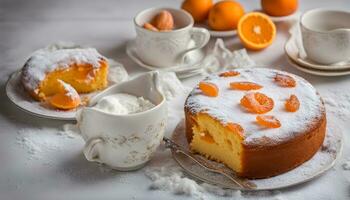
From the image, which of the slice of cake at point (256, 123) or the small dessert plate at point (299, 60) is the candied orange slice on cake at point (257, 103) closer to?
the slice of cake at point (256, 123)

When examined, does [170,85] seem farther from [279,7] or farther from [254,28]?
[279,7]

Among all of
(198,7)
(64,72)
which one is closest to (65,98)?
(64,72)

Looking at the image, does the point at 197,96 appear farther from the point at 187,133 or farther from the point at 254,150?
the point at 254,150

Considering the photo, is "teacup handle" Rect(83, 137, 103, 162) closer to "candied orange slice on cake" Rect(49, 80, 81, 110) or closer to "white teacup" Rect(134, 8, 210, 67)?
"candied orange slice on cake" Rect(49, 80, 81, 110)

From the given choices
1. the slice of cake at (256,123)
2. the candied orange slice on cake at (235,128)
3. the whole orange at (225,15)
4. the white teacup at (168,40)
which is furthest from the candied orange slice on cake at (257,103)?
the whole orange at (225,15)

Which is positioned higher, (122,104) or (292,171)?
(122,104)

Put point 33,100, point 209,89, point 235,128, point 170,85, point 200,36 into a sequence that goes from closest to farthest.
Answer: point 235,128
point 209,89
point 33,100
point 170,85
point 200,36

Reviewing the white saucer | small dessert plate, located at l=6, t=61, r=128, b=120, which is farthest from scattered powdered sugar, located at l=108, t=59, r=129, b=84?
the white saucer
